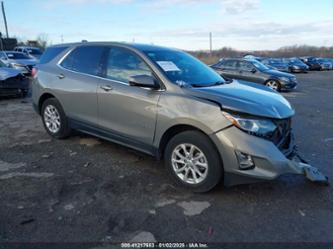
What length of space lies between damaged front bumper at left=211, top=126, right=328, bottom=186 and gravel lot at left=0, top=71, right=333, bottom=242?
0.37m

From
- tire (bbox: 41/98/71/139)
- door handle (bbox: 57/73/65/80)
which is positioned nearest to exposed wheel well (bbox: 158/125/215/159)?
tire (bbox: 41/98/71/139)

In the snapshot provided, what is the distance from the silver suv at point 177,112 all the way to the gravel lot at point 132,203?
0.35 metres

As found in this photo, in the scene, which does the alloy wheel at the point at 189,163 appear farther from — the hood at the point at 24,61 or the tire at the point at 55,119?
the hood at the point at 24,61

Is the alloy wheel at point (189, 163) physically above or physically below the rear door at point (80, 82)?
below

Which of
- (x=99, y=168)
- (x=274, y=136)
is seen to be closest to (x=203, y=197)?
(x=274, y=136)

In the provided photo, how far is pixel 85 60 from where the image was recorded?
5168mm

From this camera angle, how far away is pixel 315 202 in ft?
12.2

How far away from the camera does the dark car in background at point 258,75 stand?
14.7 m

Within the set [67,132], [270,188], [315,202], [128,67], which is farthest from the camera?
[67,132]

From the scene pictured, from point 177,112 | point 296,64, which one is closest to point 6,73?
point 177,112

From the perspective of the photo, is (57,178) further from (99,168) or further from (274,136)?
(274,136)

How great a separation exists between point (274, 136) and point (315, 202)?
36.4 inches

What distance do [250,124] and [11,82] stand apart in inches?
366

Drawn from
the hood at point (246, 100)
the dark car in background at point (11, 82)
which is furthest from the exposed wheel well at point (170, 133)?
the dark car in background at point (11, 82)
